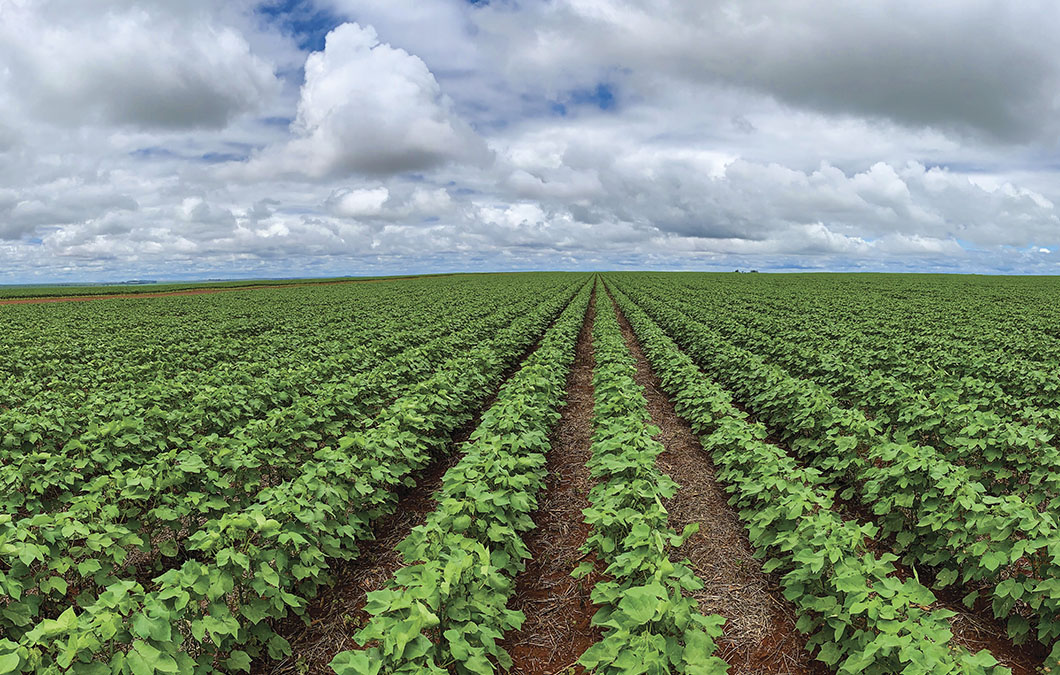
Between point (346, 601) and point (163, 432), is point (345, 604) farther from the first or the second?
point (163, 432)

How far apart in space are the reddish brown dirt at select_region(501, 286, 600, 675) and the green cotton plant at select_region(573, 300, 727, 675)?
35 cm

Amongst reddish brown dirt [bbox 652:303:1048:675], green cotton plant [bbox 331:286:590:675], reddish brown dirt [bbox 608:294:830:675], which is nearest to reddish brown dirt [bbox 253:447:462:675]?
green cotton plant [bbox 331:286:590:675]

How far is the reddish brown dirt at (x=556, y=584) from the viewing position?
4672 mm

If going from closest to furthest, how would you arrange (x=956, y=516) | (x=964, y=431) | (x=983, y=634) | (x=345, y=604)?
(x=983, y=634) < (x=956, y=516) < (x=345, y=604) < (x=964, y=431)

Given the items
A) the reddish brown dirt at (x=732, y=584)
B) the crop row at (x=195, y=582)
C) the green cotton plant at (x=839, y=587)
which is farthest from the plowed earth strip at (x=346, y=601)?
the green cotton plant at (x=839, y=587)

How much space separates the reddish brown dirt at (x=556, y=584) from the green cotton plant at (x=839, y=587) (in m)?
1.98

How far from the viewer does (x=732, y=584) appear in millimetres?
5547

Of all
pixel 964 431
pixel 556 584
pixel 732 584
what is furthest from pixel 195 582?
pixel 964 431

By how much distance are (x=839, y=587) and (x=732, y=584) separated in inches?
73.3

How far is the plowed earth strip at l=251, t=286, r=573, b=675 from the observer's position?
14.8ft

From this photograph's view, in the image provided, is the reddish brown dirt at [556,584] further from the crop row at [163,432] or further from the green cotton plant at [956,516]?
the green cotton plant at [956,516]

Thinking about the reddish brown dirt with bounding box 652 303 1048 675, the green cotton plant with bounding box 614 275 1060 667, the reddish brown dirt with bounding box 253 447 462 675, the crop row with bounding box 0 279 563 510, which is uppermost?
the crop row with bounding box 0 279 563 510

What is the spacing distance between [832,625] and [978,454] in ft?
16.8

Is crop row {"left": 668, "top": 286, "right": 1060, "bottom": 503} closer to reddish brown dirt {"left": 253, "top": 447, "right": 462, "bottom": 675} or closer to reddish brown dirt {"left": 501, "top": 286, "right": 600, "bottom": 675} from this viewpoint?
reddish brown dirt {"left": 501, "top": 286, "right": 600, "bottom": 675}
